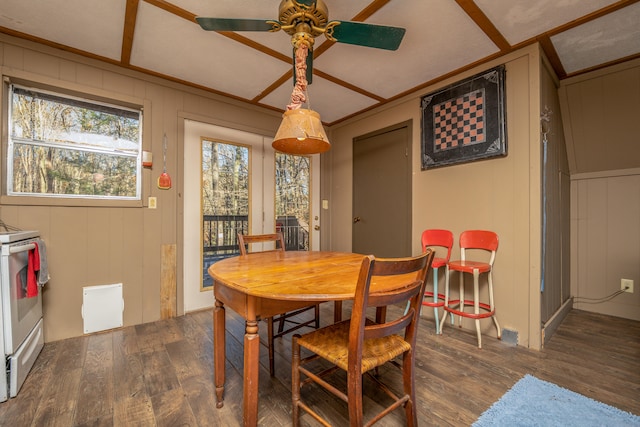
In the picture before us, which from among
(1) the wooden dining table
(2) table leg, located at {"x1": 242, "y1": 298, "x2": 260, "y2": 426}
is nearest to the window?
(1) the wooden dining table

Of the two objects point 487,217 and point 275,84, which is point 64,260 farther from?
point 487,217

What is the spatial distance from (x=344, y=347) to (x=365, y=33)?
179 cm

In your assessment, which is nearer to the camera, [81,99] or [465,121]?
[81,99]

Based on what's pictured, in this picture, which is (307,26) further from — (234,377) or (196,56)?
(234,377)

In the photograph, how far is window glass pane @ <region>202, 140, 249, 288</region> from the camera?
10.5 ft

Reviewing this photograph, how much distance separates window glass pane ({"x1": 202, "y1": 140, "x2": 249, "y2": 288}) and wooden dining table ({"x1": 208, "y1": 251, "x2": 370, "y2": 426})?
5.30 ft

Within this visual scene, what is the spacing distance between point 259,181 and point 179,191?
0.97 m

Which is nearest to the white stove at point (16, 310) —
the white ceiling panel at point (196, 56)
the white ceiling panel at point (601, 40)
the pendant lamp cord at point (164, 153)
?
the pendant lamp cord at point (164, 153)

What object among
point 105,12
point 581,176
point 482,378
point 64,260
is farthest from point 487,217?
point 64,260

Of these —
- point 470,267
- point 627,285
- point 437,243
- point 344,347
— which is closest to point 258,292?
point 344,347

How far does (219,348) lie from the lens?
154cm

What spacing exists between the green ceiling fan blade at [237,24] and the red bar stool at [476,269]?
7.64 ft

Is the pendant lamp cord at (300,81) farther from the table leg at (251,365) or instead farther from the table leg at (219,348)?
the table leg at (219,348)

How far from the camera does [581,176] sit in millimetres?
3201
